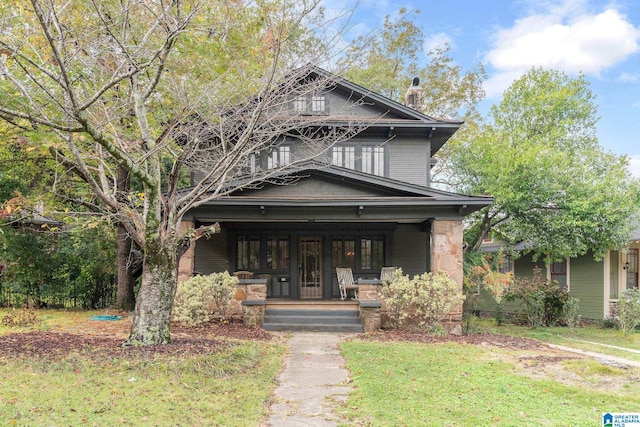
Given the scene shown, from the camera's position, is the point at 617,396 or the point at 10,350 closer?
the point at 617,396

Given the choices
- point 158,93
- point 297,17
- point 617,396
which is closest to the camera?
point 617,396

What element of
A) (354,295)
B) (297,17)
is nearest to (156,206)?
(297,17)

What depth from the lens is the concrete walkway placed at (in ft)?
15.6

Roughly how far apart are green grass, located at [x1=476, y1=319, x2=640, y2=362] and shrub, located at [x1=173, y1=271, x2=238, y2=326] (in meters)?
7.10

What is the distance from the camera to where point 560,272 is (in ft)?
58.3

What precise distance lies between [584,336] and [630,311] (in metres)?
1.76

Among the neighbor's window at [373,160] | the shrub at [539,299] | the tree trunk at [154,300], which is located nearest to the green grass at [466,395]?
the tree trunk at [154,300]

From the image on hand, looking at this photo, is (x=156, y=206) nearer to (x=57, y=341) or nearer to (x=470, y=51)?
(x=57, y=341)

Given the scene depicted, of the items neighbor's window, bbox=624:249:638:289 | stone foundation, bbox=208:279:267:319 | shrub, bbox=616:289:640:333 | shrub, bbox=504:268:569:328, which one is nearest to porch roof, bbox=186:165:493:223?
stone foundation, bbox=208:279:267:319

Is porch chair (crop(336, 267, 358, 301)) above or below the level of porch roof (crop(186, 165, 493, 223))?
below

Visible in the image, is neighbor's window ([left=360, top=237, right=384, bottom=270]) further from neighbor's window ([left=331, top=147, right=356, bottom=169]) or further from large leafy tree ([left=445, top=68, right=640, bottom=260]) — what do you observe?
large leafy tree ([left=445, top=68, right=640, bottom=260])

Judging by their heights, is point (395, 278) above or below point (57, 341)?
above

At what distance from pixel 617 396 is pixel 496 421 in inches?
85.8

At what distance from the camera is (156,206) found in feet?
24.0
